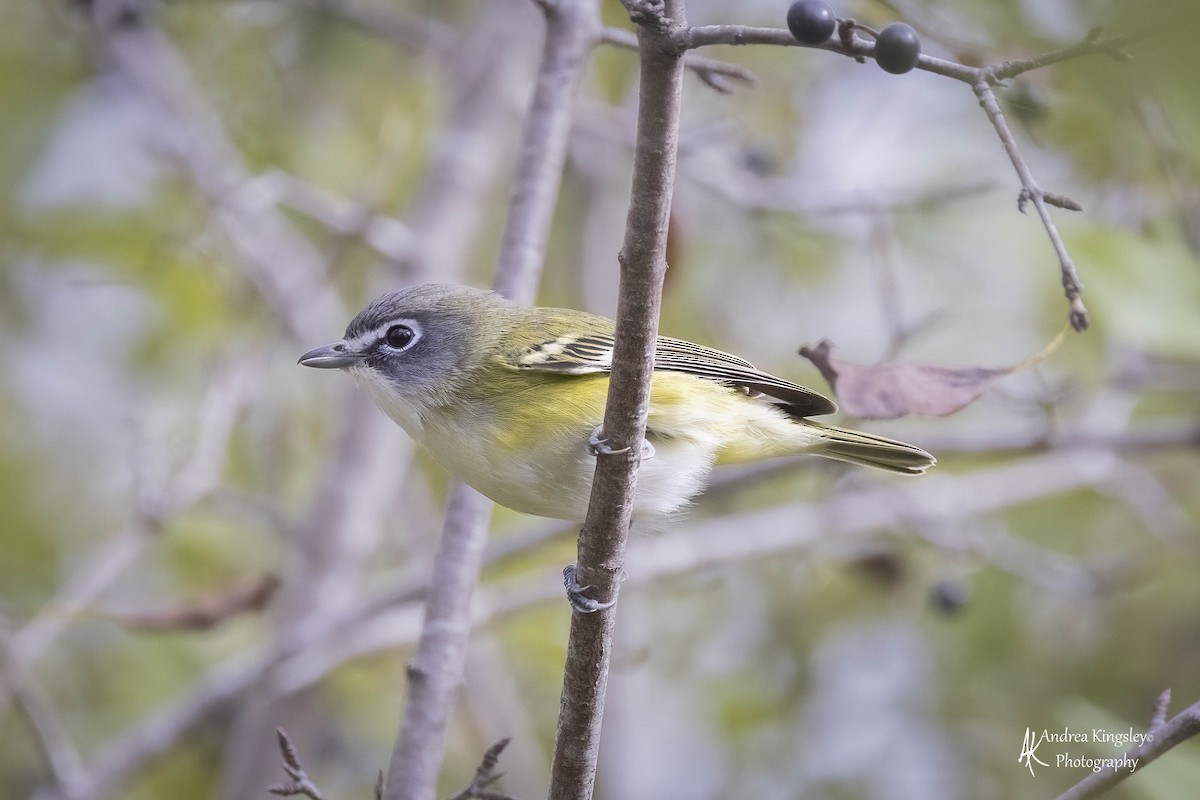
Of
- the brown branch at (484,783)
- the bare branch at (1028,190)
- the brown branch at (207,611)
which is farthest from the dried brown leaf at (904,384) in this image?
the brown branch at (207,611)

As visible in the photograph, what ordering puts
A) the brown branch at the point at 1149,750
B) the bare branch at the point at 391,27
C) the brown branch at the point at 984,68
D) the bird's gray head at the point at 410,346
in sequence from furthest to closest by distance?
1. the bare branch at the point at 391,27
2. the bird's gray head at the point at 410,346
3. the brown branch at the point at 1149,750
4. the brown branch at the point at 984,68

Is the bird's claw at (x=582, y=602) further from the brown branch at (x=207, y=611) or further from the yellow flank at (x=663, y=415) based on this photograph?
the brown branch at (x=207, y=611)

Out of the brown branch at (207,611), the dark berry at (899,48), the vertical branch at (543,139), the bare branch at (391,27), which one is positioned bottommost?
the brown branch at (207,611)

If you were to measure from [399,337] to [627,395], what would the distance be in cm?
145

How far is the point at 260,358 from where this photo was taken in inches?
184

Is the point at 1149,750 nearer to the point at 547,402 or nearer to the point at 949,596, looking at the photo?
the point at 547,402

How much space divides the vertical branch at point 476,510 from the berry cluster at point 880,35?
6.16 feet

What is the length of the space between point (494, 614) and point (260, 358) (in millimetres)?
1426

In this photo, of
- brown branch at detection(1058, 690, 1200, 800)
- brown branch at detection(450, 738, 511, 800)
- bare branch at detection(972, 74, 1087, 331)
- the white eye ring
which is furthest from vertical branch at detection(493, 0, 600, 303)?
brown branch at detection(1058, 690, 1200, 800)

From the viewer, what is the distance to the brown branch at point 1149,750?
1.99 m

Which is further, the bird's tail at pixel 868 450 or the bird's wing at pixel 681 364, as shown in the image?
the bird's tail at pixel 868 450

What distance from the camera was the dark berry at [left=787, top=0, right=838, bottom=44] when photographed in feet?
6.08

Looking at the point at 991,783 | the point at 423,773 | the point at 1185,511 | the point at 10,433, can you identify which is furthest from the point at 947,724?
the point at 10,433

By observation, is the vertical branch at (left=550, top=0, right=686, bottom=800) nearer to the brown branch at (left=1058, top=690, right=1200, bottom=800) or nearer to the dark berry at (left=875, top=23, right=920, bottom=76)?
the dark berry at (left=875, top=23, right=920, bottom=76)
